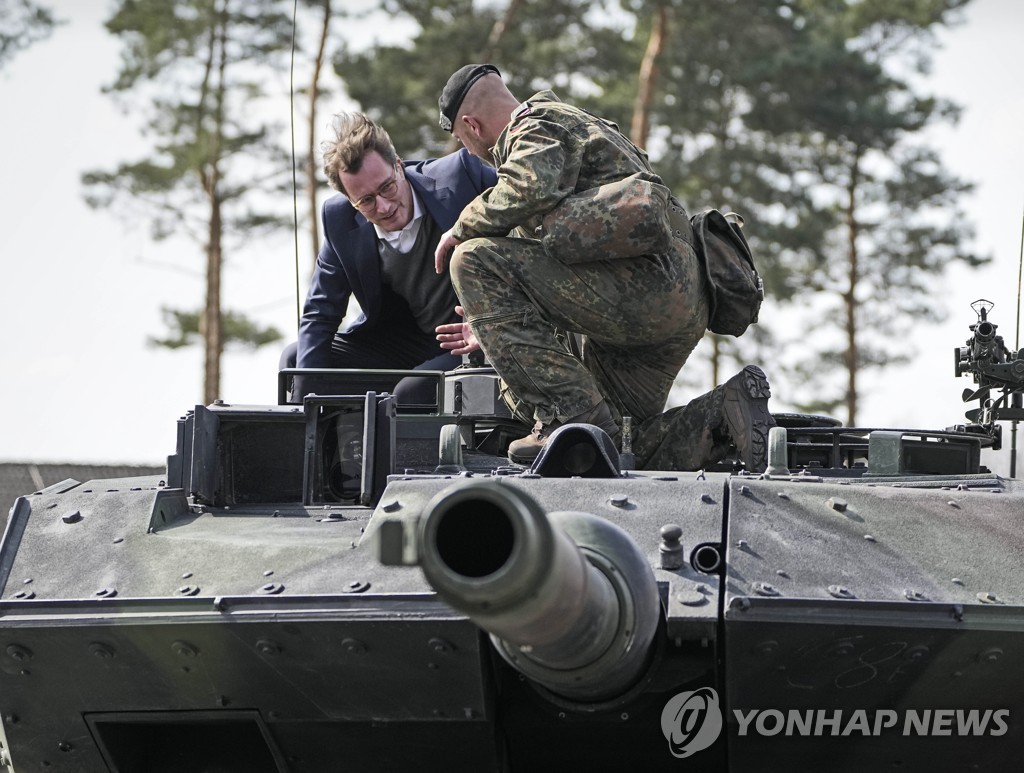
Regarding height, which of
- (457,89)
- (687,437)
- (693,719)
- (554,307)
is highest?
(457,89)

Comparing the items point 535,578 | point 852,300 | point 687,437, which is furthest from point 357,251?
point 852,300

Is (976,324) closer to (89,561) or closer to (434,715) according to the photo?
(434,715)

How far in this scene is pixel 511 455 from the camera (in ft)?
21.0

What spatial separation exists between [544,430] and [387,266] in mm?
2476

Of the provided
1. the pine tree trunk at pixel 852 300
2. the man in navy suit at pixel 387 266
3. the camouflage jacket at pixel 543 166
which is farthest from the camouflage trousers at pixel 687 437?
the pine tree trunk at pixel 852 300

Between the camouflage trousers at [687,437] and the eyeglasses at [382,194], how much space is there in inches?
85.7

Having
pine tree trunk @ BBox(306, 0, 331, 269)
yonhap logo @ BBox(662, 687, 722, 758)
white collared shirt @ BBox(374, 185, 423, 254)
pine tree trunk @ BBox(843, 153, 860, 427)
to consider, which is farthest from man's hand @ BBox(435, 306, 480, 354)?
pine tree trunk @ BBox(843, 153, 860, 427)

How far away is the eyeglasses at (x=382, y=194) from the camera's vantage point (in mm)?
8195

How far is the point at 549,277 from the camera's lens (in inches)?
253

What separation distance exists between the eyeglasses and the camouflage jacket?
5.34ft

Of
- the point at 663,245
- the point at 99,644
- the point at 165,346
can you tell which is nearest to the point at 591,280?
the point at 663,245

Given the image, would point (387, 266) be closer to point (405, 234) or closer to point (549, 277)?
point (405, 234)

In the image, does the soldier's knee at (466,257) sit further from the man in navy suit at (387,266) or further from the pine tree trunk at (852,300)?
the pine tree trunk at (852,300)

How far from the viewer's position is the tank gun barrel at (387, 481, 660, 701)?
3580 millimetres
